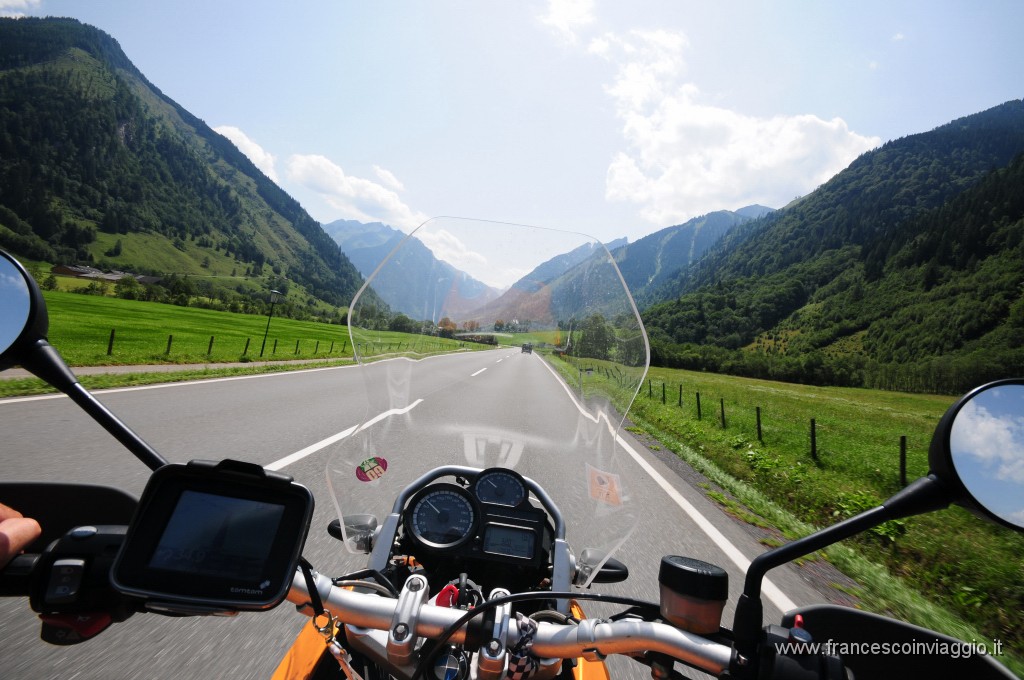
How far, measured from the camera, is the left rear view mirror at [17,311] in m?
1.17

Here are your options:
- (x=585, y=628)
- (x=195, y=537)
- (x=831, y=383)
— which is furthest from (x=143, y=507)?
(x=831, y=383)

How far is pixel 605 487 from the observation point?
190 cm

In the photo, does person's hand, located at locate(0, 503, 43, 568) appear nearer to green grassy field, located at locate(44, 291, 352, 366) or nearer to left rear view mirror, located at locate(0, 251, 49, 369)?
left rear view mirror, located at locate(0, 251, 49, 369)

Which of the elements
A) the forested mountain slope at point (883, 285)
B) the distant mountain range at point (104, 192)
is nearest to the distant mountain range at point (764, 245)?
the forested mountain slope at point (883, 285)

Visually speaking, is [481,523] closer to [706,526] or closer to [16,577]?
[16,577]

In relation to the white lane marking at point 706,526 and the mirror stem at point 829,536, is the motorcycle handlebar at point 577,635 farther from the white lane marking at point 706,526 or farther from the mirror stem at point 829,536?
the white lane marking at point 706,526

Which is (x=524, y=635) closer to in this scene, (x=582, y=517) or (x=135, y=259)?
(x=582, y=517)

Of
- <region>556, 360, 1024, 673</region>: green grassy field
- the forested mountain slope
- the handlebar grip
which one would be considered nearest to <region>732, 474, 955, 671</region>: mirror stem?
<region>556, 360, 1024, 673</region>: green grassy field

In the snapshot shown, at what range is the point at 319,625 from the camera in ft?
3.96

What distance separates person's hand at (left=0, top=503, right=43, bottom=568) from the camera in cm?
114

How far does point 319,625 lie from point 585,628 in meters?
0.61

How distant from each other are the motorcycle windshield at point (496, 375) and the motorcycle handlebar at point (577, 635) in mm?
551

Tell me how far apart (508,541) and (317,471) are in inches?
173

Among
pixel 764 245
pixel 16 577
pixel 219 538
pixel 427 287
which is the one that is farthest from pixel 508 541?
pixel 764 245
